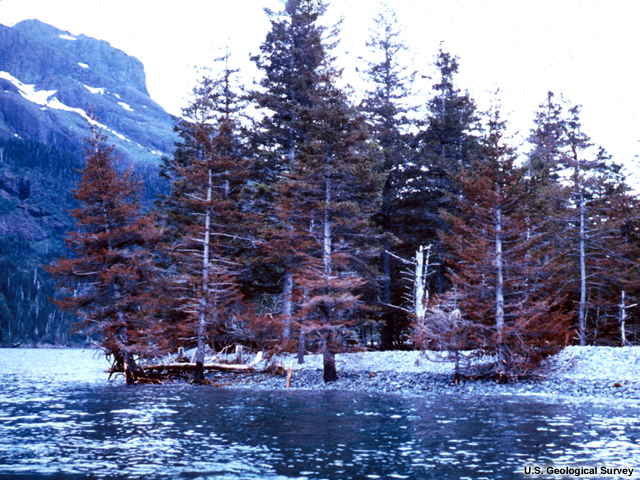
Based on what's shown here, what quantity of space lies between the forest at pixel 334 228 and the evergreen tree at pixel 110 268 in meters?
0.12

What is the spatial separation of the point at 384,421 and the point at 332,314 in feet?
45.5

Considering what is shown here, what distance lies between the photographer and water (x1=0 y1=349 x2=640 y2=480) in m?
10.5

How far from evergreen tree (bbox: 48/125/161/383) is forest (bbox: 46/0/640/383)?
4.7 inches

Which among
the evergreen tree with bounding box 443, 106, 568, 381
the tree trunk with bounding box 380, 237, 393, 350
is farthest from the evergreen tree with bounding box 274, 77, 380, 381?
the tree trunk with bounding box 380, 237, 393, 350

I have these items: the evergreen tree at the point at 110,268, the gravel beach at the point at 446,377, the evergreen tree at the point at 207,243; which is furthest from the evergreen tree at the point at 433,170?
the evergreen tree at the point at 110,268

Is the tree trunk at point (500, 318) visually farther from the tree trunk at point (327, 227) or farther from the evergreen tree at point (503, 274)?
the tree trunk at point (327, 227)

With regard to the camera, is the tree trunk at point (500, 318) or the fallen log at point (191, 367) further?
the fallen log at point (191, 367)

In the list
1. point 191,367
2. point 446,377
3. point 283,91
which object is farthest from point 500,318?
point 283,91

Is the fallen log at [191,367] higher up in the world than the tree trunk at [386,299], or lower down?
lower down

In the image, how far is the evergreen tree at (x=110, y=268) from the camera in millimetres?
31656

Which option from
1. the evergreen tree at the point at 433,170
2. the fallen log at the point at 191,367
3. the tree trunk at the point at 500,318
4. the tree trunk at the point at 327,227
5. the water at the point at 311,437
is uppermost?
the evergreen tree at the point at 433,170

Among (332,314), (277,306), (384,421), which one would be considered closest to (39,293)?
(277,306)

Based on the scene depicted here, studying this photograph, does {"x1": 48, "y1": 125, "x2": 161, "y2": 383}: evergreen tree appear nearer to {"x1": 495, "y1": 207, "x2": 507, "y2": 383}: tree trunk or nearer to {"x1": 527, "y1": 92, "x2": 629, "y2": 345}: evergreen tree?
{"x1": 495, "y1": 207, "x2": 507, "y2": 383}: tree trunk

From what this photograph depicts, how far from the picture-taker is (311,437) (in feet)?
45.9
